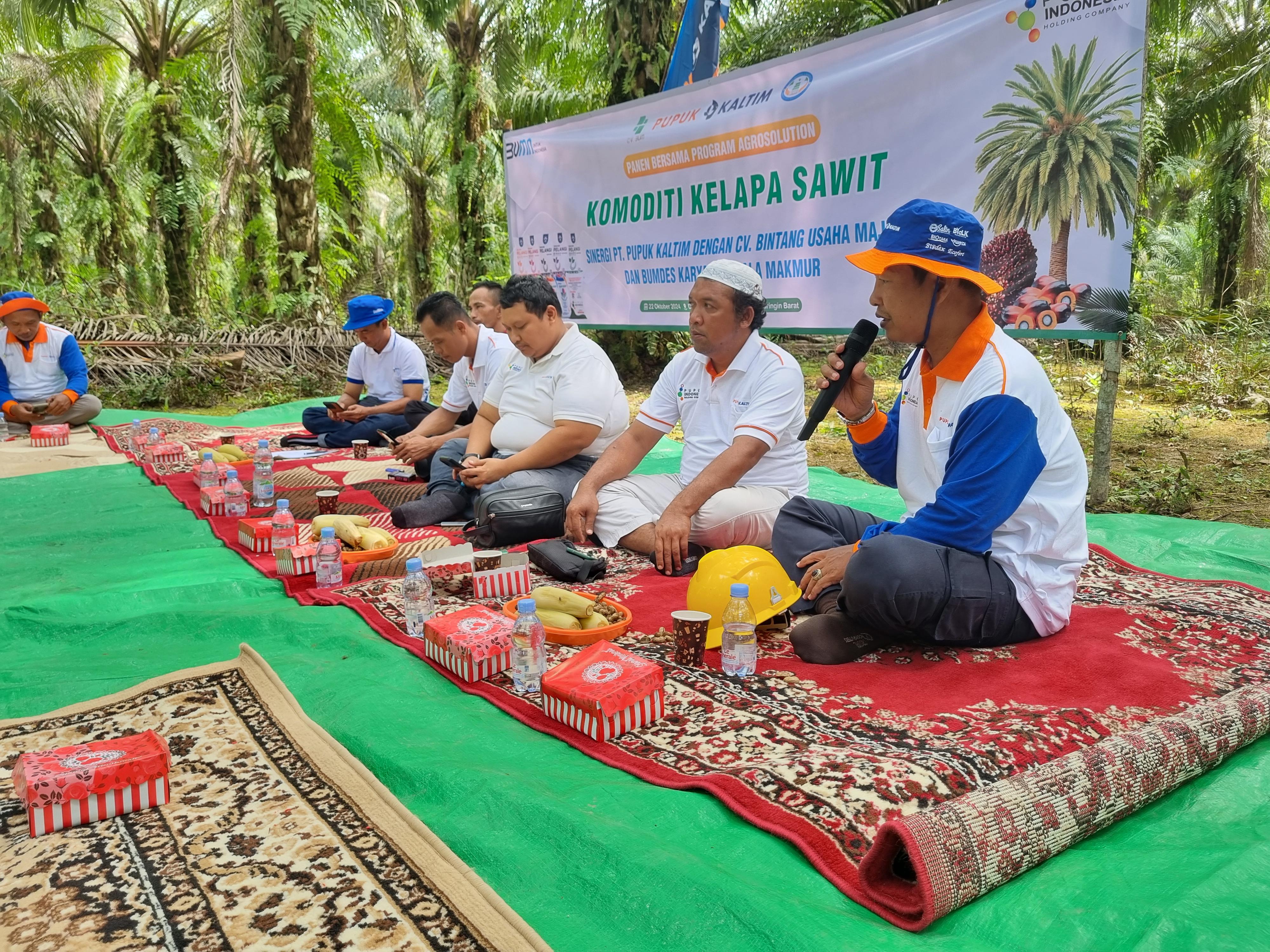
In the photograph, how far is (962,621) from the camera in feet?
8.39

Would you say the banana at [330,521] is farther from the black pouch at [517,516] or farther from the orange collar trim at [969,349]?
the orange collar trim at [969,349]

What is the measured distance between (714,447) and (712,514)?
341 millimetres

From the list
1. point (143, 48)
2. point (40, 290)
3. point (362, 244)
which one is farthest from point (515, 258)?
point (362, 244)

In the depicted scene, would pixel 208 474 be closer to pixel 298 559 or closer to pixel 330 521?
pixel 330 521

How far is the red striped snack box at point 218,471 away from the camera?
16.6 ft

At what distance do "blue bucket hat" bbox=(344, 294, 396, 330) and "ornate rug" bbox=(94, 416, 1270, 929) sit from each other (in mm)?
3717

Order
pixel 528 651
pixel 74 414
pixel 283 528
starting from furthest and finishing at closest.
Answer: pixel 74 414 < pixel 283 528 < pixel 528 651

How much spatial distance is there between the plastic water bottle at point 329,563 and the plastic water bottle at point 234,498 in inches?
57.9

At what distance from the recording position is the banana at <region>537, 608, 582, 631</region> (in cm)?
286

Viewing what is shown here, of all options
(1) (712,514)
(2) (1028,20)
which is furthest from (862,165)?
(1) (712,514)

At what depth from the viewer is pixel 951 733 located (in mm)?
2123

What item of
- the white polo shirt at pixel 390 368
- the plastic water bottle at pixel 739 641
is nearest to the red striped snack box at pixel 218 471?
the white polo shirt at pixel 390 368

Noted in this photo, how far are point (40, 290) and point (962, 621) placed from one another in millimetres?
16715

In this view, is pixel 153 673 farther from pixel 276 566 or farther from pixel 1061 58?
pixel 1061 58
